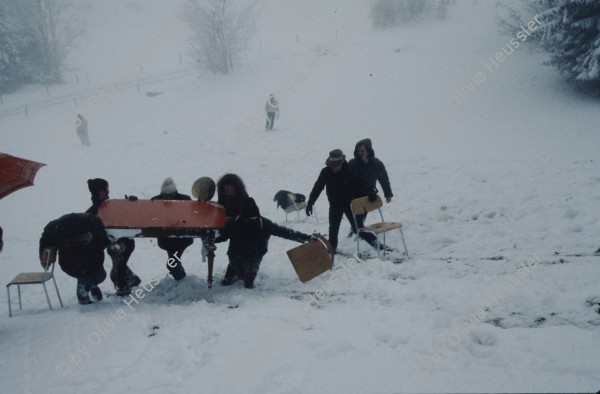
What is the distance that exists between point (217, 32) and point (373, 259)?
29.4 m

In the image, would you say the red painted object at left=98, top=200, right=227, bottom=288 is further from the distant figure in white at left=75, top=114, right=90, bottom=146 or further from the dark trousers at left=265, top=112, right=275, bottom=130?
the distant figure in white at left=75, top=114, right=90, bottom=146

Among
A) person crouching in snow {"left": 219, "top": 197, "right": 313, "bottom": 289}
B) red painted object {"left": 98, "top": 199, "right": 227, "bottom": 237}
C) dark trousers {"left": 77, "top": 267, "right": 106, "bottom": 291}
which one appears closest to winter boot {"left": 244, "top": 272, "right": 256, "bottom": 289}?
person crouching in snow {"left": 219, "top": 197, "right": 313, "bottom": 289}

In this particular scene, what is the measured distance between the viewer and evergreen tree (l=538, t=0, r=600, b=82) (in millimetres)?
13578

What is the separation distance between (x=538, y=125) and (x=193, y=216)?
13.4m

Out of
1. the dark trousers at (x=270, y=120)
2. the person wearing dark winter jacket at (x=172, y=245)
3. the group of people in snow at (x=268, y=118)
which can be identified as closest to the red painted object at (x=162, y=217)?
the person wearing dark winter jacket at (x=172, y=245)

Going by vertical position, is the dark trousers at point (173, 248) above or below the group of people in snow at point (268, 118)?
below

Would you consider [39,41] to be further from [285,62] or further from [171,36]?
[285,62]

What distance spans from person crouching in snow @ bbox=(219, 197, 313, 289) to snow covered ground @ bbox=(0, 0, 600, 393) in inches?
16.1

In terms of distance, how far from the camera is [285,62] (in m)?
29.2

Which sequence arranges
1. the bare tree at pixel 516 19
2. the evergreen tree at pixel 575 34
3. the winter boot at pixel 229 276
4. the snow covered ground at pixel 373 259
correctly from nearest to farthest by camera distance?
the snow covered ground at pixel 373 259 → the winter boot at pixel 229 276 → the evergreen tree at pixel 575 34 → the bare tree at pixel 516 19

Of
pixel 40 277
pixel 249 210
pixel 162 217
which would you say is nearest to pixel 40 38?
pixel 40 277

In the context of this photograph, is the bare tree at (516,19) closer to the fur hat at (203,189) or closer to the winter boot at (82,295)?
the fur hat at (203,189)

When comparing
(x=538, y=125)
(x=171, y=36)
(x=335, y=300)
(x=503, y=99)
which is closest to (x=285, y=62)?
(x=503, y=99)

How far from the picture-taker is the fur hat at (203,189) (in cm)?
602
